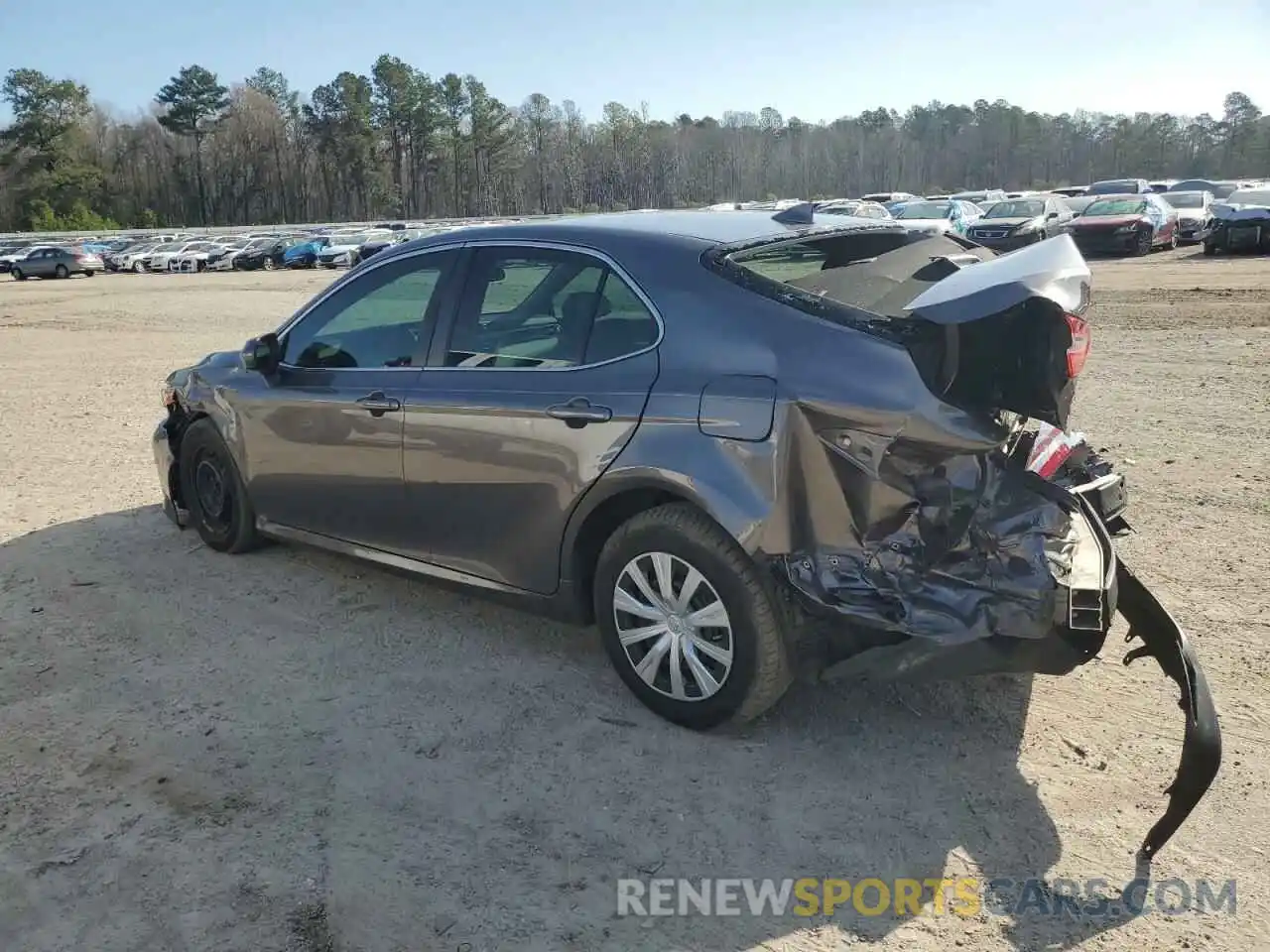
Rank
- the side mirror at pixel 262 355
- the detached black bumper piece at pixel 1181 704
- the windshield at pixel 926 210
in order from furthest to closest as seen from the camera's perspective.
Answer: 1. the windshield at pixel 926 210
2. the side mirror at pixel 262 355
3. the detached black bumper piece at pixel 1181 704

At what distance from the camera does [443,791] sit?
3.50m

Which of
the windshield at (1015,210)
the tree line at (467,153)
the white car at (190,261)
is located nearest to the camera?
the windshield at (1015,210)

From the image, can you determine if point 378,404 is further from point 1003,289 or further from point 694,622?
point 1003,289

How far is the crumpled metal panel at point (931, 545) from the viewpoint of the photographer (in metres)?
3.20

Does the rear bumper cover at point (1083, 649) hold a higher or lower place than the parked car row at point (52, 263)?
lower

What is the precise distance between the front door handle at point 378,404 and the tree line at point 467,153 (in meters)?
99.9

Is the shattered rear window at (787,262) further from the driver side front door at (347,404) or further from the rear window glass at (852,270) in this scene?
the driver side front door at (347,404)

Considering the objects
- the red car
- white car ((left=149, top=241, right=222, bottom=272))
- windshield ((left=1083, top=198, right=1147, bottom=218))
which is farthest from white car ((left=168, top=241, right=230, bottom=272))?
windshield ((left=1083, top=198, right=1147, bottom=218))

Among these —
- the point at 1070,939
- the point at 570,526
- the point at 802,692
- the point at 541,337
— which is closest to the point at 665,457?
the point at 570,526

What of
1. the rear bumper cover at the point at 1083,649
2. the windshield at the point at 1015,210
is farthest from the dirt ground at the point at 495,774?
the windshield at the point at 1015,210

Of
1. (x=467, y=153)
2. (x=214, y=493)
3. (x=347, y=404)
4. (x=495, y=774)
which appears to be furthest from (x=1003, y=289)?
(x=467, y=153)

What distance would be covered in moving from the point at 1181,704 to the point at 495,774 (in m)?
2.20

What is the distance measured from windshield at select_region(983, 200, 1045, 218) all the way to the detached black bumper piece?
1055 inches

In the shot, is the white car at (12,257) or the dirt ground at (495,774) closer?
the dirt ground at (495,774)
